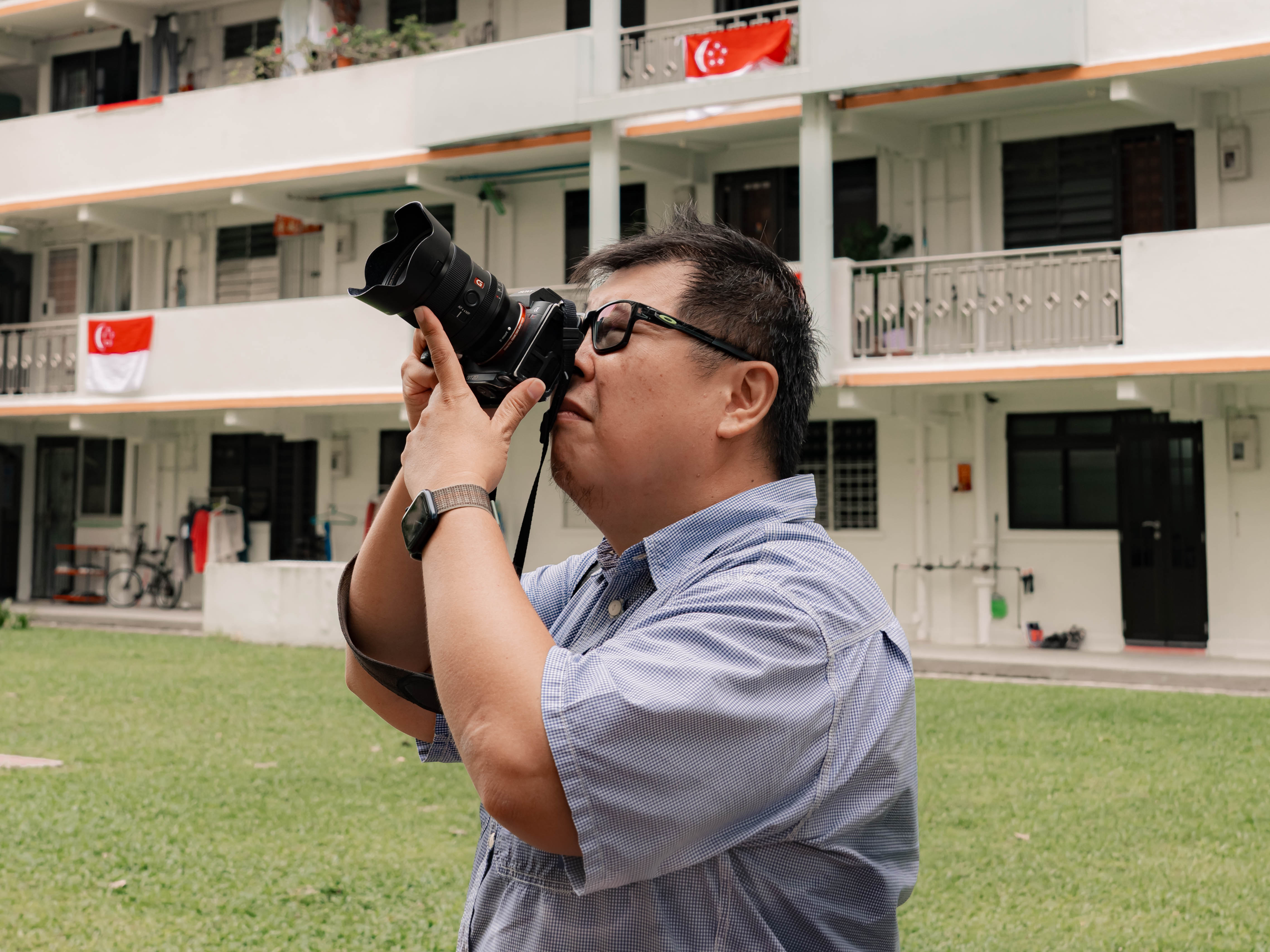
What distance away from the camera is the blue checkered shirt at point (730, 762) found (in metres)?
1.14

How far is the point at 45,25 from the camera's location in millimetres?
17469

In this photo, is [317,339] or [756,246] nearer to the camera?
[756,246]

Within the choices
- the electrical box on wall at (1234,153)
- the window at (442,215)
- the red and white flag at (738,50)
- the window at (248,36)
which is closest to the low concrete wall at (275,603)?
the window at (442,215)

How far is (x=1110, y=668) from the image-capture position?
10836 millimetres

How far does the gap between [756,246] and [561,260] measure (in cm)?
1389

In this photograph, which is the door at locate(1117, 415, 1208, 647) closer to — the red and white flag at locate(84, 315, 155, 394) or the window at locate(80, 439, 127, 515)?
the red and white flag at locate(84, 315, 155, 394)

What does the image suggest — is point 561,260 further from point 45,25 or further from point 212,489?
point 45,25

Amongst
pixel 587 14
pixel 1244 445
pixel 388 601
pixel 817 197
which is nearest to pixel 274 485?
pixel 587 14

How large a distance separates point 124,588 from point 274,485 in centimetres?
253

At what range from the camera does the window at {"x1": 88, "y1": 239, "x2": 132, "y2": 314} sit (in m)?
17.8

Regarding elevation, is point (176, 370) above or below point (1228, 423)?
above

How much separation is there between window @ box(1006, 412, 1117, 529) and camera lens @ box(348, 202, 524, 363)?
1211cm

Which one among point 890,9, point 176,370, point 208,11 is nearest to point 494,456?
point 890,9

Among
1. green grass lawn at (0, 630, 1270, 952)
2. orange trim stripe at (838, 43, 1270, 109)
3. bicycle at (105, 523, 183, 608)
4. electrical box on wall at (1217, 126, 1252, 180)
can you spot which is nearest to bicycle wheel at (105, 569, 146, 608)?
bicycle at (105, 523, 183, 608)
